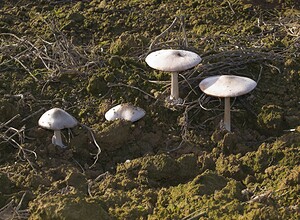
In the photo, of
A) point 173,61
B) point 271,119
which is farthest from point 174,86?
point 271,119

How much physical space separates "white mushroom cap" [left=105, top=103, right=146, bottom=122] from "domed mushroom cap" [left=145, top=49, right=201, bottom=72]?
0.52 metres

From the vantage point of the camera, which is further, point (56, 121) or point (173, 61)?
point (173, 61)

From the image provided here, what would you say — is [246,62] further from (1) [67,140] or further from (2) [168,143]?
(1) [67,140]

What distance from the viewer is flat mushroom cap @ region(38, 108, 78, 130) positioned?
5441 mm

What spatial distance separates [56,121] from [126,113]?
2.54 feet

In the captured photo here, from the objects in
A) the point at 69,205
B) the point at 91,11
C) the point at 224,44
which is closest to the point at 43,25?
the point at 91,11

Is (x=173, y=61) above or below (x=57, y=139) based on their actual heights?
above

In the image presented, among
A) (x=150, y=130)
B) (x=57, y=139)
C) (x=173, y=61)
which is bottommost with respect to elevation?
(x=150, y=130)

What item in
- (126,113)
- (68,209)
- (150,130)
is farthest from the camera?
(150,130)

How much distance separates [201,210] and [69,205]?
3.18 feet

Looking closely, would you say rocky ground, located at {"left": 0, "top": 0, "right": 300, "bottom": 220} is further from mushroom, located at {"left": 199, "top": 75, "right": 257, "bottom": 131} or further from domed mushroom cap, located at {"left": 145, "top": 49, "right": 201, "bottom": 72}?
domed mushroom cap, located at {"left": 145, "top": 49, "right": 201, "bottom": 72}

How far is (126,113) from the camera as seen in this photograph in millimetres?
5797

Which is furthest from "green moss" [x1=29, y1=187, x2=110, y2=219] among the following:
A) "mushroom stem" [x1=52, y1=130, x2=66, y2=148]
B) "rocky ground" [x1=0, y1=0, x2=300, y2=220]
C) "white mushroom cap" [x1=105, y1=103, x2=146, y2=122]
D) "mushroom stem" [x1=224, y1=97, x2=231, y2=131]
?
"mushroom stem" [x1=224, y1=97, x2=231, y2=131]

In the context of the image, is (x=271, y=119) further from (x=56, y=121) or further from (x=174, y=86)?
(x=56, y=121)
